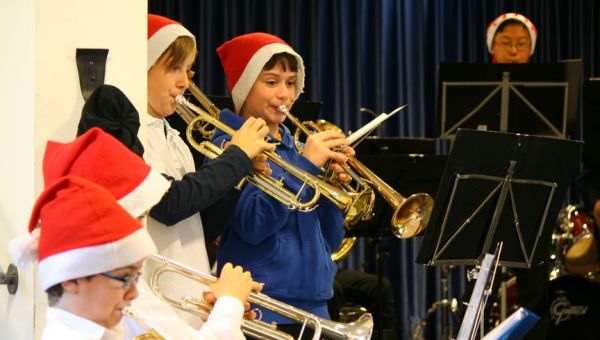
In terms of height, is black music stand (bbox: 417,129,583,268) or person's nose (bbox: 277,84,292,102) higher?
person's nose (bbox: 277,84,292,102)

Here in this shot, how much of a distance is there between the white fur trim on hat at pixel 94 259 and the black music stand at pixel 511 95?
11.7 ft

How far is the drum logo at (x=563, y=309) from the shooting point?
18.9 feet

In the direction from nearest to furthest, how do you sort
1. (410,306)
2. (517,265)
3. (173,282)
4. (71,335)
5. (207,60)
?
(71,335) → (173,282) → (517,265) → (207,60) → (410,306)

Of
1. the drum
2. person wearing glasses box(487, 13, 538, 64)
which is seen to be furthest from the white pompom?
person wearing glasses box(487, 13, 538, 64)

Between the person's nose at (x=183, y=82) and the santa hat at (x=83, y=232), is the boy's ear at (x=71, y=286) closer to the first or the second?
the santa hat at (x=83, y=232)

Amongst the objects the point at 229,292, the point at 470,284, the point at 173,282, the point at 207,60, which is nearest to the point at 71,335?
the point at 229,292

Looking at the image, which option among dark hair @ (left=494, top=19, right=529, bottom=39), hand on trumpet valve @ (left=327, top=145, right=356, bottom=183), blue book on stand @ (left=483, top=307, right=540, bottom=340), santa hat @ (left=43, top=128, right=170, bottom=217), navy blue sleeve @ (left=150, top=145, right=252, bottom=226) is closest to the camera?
santa hat @ (left=43, top=128, right=170, bottom=217)

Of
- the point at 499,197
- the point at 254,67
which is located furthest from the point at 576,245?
the point at 254,67

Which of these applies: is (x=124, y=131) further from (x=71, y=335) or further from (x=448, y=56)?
(x=448, y=56)

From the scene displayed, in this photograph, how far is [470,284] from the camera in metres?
3.83

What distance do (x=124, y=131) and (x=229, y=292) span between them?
1.69ft

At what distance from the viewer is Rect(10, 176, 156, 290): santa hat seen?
202cm

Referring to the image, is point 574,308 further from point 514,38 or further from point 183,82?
point 183,82

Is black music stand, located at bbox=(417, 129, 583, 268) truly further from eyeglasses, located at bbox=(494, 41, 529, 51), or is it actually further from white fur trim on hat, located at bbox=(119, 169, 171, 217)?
eyeglasses, located at bbox=(494, 41, 529, 51)
